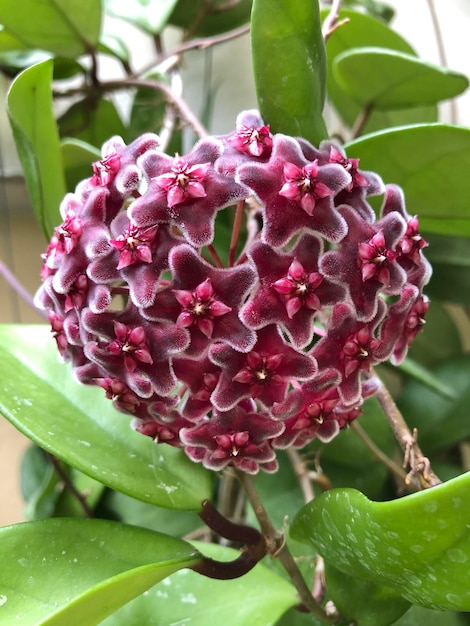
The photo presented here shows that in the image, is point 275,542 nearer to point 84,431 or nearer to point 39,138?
point 84,431

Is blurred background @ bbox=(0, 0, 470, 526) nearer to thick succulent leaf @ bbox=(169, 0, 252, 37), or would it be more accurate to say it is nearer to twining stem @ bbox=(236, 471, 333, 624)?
thick succulent leaf @ bbox=(169, 0, 252, 37)

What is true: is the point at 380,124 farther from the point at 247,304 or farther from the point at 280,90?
the point at 247,304

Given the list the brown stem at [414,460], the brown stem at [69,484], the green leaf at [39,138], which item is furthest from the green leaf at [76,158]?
the brown stem at [414,460]

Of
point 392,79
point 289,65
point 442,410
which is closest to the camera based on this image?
point 289,65

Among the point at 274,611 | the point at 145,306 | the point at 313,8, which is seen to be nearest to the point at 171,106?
the point at 313,8

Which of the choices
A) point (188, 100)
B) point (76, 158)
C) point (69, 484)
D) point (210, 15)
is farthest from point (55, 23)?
point (69, 484)
